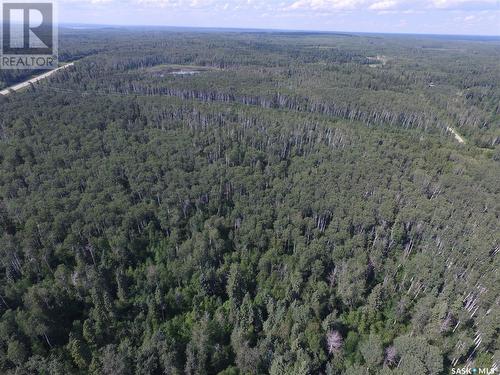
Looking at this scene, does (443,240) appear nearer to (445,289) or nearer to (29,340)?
(445,289)

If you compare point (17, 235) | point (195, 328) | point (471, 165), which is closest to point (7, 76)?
point (17, 235)

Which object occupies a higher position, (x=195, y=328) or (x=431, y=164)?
(x=431, y=164)

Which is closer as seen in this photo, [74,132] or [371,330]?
[371,330]

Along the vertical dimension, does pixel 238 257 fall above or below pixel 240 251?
below

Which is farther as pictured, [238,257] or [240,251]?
[240,251]

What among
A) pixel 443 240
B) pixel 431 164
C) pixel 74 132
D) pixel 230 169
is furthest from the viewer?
pixel 74 132

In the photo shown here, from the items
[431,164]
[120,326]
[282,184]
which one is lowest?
[120,326]

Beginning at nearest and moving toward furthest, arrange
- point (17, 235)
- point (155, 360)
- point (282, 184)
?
point (155, 360), point (17, 235), point (282, 184)
